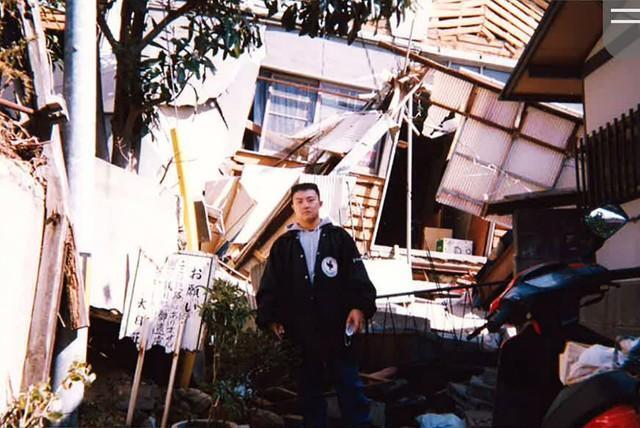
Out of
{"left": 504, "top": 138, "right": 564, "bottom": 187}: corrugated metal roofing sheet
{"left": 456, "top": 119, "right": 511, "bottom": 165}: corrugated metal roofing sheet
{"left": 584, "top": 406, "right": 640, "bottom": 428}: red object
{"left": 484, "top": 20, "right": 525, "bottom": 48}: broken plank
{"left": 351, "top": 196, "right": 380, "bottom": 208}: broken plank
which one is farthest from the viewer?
{"left": 484, "top": 20, "right": 525, "bottom": 48}: broken plank

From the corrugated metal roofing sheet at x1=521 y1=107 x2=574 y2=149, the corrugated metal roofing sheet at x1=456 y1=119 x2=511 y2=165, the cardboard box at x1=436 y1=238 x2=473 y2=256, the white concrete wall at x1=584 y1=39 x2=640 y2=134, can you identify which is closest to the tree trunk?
the white concrete wall at x1=584 y1=39 x2=640 y2=134

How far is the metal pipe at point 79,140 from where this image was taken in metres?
5.59

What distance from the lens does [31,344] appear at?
519 centimetres

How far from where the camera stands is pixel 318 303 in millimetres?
6219

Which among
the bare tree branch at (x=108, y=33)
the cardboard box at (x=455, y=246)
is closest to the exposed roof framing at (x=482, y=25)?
the cardboard box at (x=455, y=246)

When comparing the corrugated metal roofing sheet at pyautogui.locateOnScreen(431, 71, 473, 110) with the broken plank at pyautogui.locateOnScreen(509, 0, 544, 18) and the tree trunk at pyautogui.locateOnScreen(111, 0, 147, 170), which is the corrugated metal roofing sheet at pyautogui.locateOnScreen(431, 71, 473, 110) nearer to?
the broken plank at pyautogui.locateOnScreen(509, 0, 544, 18)

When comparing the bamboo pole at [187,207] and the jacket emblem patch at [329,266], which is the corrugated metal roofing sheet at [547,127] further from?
the jacket emblem patch at [329,266]

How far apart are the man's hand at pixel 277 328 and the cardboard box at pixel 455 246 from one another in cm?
1207

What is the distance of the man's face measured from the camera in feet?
21.0

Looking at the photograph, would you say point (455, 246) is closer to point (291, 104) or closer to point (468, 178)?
point (468, 178)

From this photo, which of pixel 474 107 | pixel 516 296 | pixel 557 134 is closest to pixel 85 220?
pixel 516 296

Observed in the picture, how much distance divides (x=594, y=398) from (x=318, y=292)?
3.29 meters

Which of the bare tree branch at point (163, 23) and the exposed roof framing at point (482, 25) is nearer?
the bare tree branch at point (163, 23)

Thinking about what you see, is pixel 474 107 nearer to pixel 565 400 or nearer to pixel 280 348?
pixel 280 348
